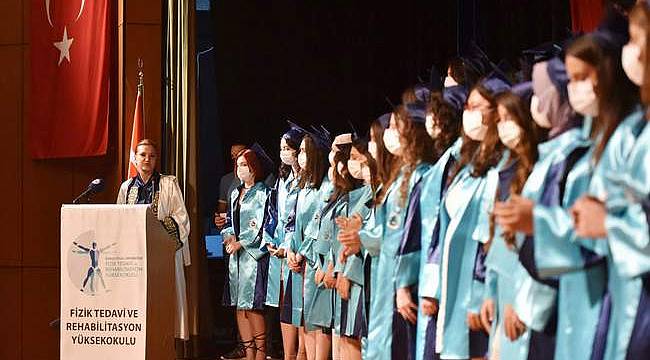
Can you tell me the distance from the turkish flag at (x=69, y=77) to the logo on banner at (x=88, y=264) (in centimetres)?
Answer: 242

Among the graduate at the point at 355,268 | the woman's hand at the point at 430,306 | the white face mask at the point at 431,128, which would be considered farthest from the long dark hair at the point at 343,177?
the woman's hand at the point at 430,306

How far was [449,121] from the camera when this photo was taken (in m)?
4.43

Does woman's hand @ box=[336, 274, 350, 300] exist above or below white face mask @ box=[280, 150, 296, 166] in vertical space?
below

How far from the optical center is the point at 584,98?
3.13 meters

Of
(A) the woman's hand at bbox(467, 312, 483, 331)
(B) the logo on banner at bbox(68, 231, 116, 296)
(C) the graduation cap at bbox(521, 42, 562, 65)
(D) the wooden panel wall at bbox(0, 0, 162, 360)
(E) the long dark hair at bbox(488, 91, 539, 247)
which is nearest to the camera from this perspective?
(E) the long dark hair at bbox(488, 91, 539, 247)

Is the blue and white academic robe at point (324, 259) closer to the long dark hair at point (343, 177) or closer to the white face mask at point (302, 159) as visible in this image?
the long dark hair at point (343, 177)

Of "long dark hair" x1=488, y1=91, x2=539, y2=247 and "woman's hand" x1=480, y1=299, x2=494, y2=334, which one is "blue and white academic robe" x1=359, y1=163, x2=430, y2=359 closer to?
"woman's hand" x1=480, y1=299, x2=494, y2=334

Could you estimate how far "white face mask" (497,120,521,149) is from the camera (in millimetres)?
3672

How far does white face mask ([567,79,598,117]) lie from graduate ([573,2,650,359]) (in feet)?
0.27

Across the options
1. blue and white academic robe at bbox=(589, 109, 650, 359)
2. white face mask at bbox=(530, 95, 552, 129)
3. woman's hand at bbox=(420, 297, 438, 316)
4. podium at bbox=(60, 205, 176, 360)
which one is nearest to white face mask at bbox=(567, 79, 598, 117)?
blue and white academic robe at bbox=(589, 109, 650, 359)

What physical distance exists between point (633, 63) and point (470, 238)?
1241 millimetres

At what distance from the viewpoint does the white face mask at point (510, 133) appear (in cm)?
367

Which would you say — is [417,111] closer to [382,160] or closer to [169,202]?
[382,160]

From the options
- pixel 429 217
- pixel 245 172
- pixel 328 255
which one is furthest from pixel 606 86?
pixel 245 172
